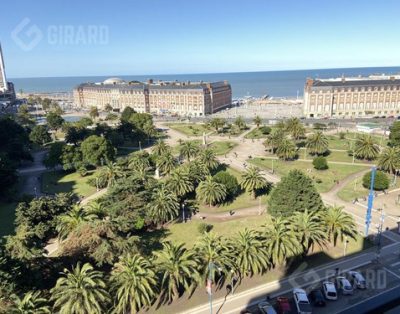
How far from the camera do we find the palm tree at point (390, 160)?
68.1m

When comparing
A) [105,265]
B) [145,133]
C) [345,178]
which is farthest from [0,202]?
[345,178]

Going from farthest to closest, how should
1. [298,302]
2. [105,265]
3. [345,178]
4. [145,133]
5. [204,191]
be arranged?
[145,133]
[345,178]
[204,191]
[105,265]
[298,302]

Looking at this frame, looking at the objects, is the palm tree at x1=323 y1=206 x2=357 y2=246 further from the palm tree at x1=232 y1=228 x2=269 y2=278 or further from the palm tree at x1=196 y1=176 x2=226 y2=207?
the palm tree at x1=196 y1=176 x2=226 y2=207

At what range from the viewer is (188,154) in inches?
3127

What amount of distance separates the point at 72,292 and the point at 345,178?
204 feet

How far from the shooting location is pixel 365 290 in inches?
1404

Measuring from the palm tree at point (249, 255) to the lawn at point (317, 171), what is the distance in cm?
3388

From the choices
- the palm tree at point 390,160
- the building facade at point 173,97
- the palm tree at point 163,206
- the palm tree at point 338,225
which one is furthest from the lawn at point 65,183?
the building facade at point 173,97

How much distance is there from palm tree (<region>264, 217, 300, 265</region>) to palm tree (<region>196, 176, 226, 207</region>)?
1787 cm

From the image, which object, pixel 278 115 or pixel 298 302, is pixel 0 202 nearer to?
pixel 298 302

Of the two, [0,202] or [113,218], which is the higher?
[113,218]

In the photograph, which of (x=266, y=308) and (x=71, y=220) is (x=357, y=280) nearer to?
(x=266, y=308)

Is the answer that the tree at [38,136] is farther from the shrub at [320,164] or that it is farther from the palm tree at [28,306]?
the palm tree at [28,306]

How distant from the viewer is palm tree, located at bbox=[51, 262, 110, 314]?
2791 cm
